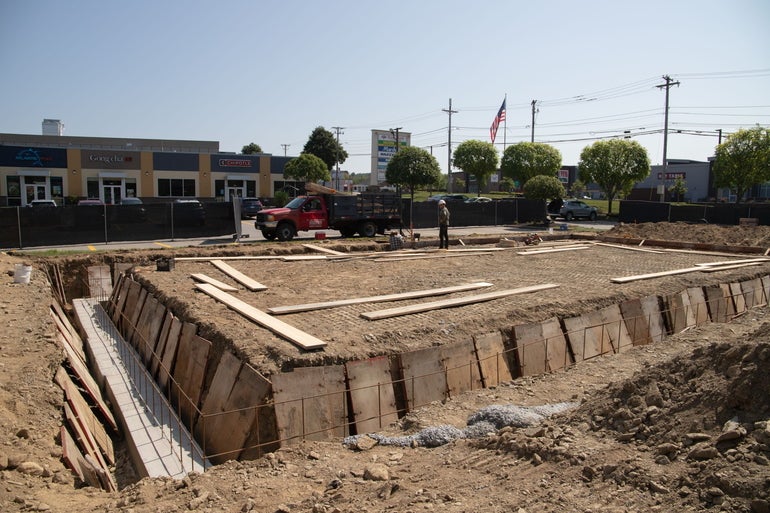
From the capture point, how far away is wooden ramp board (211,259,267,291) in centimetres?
1140

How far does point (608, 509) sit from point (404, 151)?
45.3m

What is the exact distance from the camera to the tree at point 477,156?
5603 cm

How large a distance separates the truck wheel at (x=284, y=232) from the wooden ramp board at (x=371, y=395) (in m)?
16.1

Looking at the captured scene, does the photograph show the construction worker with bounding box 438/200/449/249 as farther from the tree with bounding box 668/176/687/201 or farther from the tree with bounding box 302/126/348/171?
the tree with bounding box 302/126/348/171

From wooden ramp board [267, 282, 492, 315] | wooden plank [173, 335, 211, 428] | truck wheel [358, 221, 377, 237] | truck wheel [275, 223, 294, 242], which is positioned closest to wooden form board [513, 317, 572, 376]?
wooden ramp board [267, 282, 492, 315]

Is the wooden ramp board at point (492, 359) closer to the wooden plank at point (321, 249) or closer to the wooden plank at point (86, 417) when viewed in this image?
the wooden plank at point (86, 417)

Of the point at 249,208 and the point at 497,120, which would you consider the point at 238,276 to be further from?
the point at 497,120

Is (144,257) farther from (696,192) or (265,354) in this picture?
(696,192)

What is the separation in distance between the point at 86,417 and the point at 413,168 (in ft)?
136

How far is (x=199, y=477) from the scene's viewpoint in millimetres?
5309

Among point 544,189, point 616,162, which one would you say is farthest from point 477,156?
point 544,189

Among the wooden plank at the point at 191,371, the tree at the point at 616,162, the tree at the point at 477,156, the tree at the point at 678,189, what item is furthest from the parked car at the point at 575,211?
the wooden plank at the point at 191,371

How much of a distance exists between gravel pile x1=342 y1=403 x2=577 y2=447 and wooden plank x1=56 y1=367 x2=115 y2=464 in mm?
3481

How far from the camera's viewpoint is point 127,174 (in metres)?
44.9
